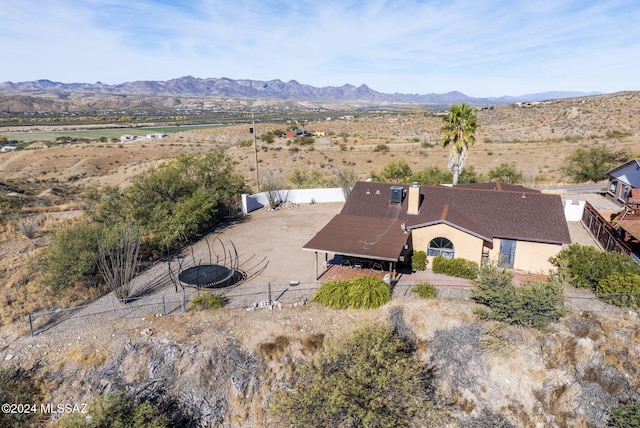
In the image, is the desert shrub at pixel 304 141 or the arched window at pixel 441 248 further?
the desert shrub at pixel 304 141

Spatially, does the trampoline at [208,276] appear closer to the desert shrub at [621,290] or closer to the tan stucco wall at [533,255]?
the tan stucco wall at [533,255]

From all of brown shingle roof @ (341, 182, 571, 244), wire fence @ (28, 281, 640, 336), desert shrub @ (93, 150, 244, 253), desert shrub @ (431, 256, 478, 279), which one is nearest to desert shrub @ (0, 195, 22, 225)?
desert shrub @ (93, 150, 244, 253)

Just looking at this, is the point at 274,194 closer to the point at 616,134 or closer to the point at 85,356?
the point at 85,356

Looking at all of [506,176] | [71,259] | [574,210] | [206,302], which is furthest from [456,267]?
[506,176]

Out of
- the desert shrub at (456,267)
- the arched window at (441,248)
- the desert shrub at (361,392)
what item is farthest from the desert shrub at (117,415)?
the arched window at (441,248)

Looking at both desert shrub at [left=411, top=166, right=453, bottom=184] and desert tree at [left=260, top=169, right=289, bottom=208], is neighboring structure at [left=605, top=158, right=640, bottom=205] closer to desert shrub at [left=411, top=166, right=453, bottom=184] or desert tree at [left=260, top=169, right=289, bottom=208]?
desert shrub at [left=411, top=166, right=453, bottom=184]
